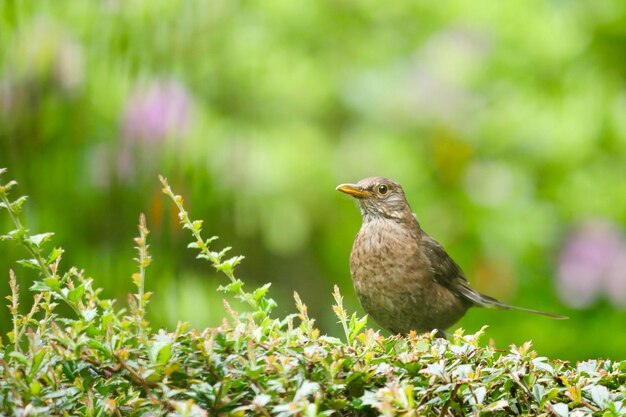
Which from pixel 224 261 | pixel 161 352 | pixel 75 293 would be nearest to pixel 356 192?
pixel 224 261

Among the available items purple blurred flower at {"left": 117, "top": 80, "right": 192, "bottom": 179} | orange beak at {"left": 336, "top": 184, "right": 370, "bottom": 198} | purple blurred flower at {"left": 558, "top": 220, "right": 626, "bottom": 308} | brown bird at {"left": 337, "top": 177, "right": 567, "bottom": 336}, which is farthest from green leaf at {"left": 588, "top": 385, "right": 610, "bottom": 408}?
purple blurred flower at {"left": 558, "top": 220, "right": 626, "bottom": 308}

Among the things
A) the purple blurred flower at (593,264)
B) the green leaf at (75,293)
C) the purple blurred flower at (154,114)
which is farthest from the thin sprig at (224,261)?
the purple blurred flower at (593,264)

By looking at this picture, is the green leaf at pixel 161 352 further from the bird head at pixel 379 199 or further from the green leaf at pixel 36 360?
the bird head at pixel 379 199

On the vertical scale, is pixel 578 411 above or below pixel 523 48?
below

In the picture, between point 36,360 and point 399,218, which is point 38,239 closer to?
point 36,360

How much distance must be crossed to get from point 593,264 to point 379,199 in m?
2.16

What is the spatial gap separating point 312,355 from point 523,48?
441 cm

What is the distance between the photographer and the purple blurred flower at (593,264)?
5.45 m

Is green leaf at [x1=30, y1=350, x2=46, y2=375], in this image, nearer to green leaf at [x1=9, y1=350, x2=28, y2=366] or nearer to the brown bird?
green leaf at [x1=9, y1=350, x2=28, y2=366]

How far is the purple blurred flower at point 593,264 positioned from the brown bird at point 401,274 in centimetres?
186

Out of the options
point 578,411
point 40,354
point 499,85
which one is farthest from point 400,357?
point 499,85

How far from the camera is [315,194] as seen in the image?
561 centimetres

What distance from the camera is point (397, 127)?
5715 mm

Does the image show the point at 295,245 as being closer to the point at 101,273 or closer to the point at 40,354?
the point at 101,273
